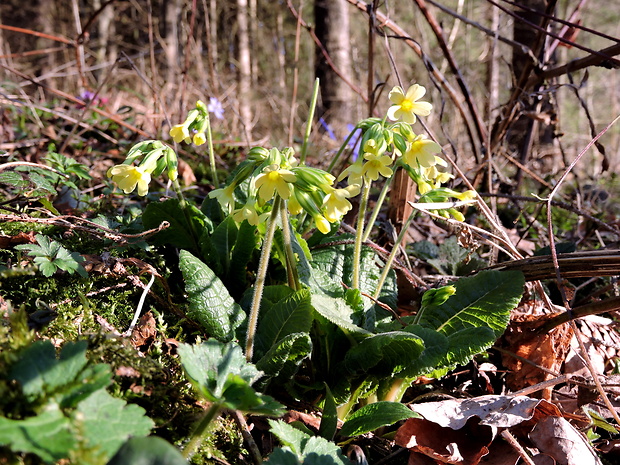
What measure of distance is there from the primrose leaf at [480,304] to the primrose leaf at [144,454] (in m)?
1.08

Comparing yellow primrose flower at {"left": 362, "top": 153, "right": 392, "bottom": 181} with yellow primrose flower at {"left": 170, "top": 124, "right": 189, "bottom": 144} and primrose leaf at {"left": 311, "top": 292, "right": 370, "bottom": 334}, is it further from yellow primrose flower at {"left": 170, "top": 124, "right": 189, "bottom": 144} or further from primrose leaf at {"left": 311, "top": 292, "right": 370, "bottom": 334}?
yellow primrose flower at {"left": 170, "top": 124, "right": 189, "bottom": 144}

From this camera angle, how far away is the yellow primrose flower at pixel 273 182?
137cm

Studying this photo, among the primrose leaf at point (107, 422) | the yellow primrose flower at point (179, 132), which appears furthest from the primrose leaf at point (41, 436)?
the yellow primrose flower at point (179, 132)

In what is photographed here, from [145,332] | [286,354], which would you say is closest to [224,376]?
[286,354]

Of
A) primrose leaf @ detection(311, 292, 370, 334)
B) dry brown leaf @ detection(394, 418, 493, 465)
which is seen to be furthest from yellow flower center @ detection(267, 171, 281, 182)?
dry brown leaf @ detection(394, 418, 493, 465)

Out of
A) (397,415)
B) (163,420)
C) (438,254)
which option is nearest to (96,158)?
(438,254)

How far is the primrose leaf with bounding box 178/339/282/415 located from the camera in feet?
3.80

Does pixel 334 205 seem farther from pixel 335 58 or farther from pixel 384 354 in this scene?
pixel 335 58

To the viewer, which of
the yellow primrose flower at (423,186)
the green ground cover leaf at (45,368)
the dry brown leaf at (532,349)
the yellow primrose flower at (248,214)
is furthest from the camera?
the dry brown leaf at (532,349)

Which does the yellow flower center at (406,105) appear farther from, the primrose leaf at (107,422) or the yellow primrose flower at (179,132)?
the primrose leaf at (107,422)

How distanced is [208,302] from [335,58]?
24.0 ft

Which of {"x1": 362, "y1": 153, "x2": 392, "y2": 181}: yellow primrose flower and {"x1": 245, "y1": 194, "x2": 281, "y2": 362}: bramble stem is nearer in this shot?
{"x1": 245, "y1": 194, "x2": 281, "y2": 362}: bramble stem

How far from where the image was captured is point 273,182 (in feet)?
4.63

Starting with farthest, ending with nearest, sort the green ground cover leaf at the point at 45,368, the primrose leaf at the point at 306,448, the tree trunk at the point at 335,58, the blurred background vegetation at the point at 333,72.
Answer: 1. the tree trunk at the point at 335,58
2. the blurred background vegetation at the point at 333,72
3. the primrose leaf at the point at 306,448
4. the green ground cover leaf at the point at 45,368
